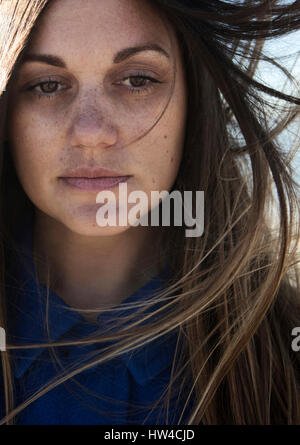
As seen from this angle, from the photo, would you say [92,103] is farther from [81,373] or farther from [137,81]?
[81,373]

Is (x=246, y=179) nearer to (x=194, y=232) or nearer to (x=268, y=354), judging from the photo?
(x=194, y=232)

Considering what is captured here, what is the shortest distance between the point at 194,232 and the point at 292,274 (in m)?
0.35

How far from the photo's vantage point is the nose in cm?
144

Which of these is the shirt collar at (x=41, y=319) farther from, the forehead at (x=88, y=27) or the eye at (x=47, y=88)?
the forehead at (x=88, y=27)

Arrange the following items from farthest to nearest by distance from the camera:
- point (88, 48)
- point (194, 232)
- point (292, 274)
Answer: point (292, 274)
point (194, 232)
point (88, 48)

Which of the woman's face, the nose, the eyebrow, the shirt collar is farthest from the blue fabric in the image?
the eyebrow

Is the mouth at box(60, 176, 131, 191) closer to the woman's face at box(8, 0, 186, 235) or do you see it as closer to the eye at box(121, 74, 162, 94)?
the woman's face at box(8, 0, 186, 235)

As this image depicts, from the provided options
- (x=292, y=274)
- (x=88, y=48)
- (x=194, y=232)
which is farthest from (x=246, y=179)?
(x=88, y=48)

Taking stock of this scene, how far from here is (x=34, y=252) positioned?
175 cm

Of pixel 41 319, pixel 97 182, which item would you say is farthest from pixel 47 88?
pixel 41 319

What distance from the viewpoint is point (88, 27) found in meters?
1.44

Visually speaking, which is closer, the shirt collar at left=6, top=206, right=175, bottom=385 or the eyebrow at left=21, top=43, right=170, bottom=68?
the eyebrow at left=21, top=43, right=170, bottom=68

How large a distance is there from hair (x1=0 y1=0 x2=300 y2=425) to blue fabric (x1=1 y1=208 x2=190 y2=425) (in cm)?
3

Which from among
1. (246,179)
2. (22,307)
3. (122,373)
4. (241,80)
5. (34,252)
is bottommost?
(122,373)
